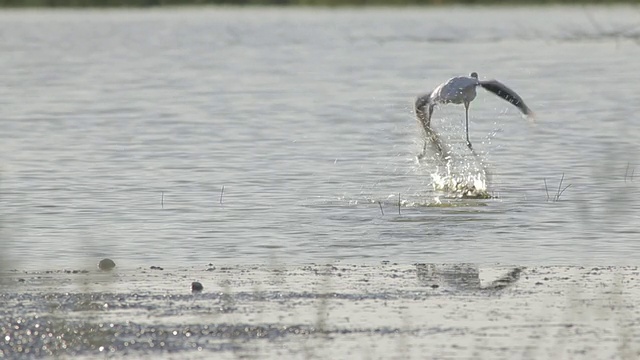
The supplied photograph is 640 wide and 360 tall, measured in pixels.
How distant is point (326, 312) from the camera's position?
25.0 ft

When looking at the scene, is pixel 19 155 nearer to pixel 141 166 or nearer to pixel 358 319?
pixel 141 166

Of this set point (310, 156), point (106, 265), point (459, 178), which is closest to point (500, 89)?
point (459, 178)

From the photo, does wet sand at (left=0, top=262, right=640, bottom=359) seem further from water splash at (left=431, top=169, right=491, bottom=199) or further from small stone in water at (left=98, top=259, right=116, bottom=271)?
water splash at (left=431, top=169, right=491, bottom=199)

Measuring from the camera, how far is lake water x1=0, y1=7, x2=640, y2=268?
10398 mm

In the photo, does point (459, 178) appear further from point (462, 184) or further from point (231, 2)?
point (231, 2)

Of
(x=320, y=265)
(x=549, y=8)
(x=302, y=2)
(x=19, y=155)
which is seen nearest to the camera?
(x=320, y=265)

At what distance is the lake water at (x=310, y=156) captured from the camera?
34.1ft

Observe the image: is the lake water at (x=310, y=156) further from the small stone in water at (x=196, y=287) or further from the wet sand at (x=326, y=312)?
the small stone in water at (x=196, y=287)

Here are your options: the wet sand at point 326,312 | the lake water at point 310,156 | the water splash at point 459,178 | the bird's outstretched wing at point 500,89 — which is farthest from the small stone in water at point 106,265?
the water splash at point 459,178

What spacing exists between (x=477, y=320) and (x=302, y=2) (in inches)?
2015

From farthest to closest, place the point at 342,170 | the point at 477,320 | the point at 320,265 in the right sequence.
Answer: the point at 342,170
the point at 320,265
the point at 477,320

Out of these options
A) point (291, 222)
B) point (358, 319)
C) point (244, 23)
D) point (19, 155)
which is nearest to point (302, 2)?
point (244, 23)

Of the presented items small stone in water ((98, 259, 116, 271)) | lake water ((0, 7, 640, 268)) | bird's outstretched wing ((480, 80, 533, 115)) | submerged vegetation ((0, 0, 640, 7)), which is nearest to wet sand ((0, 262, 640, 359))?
small stone in water ((98, 259, 116, 271))

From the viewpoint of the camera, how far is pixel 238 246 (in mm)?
10336
